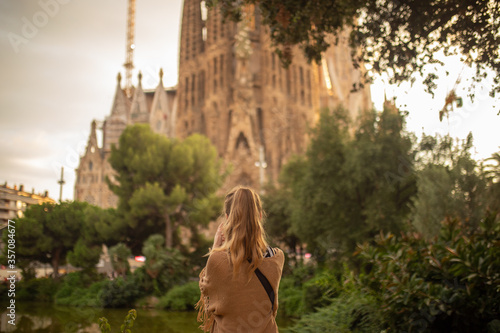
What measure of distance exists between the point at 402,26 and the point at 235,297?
529 cm

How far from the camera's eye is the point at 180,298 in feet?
49.3

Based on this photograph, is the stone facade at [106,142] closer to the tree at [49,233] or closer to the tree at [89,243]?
the tree at [89,243]

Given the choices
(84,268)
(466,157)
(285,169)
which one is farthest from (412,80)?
(84,268)

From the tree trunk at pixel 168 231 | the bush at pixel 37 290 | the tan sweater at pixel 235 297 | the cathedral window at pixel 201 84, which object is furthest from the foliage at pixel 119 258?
the cathedral window at pixel 201 84

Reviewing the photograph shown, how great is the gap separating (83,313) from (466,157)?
42.3ft

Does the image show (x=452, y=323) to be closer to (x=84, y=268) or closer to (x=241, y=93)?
(x=84, y=268)

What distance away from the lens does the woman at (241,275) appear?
2.23 m

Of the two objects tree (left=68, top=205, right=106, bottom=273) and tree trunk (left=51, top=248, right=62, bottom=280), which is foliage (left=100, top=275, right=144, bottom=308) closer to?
tree (left=68, top=205, right=106, bottom=273)

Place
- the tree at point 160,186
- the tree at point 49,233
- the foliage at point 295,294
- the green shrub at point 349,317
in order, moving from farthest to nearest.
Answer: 1. the tree at point 160,186
2. the tree at point 49,233
3. the foliage at point 295,294
4. the green shrub at point 349,317

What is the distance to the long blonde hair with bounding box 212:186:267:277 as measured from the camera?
2.21 m

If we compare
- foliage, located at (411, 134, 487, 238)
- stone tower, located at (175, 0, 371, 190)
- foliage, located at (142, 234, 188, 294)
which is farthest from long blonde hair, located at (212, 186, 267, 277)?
stone tower, located at (175, 0, 371, 190)

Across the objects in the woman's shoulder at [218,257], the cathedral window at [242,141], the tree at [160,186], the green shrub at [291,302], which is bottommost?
the green shrub at [291,302]

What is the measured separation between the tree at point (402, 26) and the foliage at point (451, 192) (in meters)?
6.90

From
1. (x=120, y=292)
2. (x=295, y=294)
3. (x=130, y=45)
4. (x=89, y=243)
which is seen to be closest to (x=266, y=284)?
(x=295, y=294)
